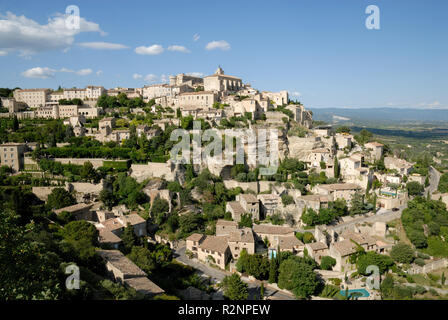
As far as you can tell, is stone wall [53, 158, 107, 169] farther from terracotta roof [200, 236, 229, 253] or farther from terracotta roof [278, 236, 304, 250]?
terracotta roof [278, 236, 304, 250]

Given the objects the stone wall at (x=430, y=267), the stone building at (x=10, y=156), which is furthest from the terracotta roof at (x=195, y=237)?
the stone building at (x=10, y=156)

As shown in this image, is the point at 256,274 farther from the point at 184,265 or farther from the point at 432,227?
the point at 432,227

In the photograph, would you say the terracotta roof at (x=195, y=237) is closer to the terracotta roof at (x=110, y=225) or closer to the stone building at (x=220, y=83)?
the terracotta roof at (x=110, y=225)

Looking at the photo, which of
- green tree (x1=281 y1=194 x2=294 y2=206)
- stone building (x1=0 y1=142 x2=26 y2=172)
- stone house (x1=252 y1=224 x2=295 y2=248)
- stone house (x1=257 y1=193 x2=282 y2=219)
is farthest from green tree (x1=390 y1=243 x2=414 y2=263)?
stone building (x1=0 y1=142 x2=26 y2=172)

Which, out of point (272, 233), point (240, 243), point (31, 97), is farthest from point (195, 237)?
point (31, 97)
